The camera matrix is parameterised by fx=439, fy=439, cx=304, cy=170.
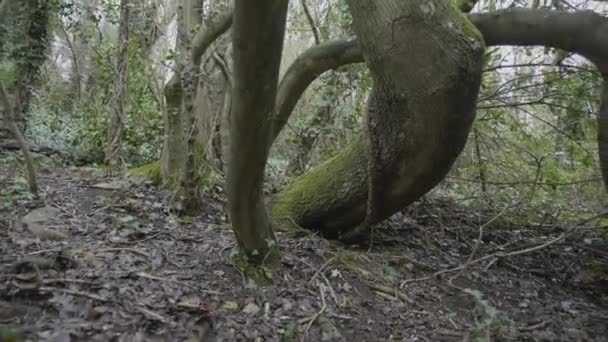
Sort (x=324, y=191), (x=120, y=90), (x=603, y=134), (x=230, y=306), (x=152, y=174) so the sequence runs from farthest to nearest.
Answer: (x=120, y=90) < (x=152, y=174) < (x=324, y=191) < (x=603, y=134) < (x=230, y=306)

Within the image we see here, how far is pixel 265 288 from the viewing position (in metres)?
2.34

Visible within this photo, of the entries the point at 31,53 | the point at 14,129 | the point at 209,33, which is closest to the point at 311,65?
the point at 209,33

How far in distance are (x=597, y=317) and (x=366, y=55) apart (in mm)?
2074

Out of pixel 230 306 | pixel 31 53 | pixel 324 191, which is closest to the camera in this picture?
pixel 230 306

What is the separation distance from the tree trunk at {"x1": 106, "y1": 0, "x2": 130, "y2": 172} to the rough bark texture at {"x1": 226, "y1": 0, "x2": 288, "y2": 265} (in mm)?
3134

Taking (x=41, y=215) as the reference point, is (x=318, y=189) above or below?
above

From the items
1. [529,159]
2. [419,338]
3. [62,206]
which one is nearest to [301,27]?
[529,159]

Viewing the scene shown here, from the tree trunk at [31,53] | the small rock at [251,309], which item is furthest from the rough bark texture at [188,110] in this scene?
the tree trunk at [31,53]

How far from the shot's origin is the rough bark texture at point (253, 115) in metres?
1.48

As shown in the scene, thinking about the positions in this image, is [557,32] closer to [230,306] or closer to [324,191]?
[324,191]

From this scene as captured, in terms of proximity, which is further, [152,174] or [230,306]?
[152,174]

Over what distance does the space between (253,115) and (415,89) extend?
1222 mm

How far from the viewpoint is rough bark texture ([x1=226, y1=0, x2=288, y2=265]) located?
1.48 meters

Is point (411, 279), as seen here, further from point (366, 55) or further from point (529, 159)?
point (529, 159)
